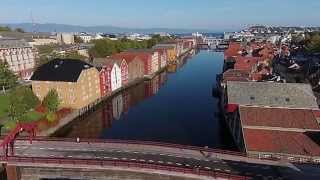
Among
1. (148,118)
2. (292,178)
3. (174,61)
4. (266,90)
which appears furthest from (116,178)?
(174,61)

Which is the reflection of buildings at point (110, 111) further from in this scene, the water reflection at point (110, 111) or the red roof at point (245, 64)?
the red roof at point (245, 64)

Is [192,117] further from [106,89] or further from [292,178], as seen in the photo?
[292,178]

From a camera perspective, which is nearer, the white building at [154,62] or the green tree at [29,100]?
the green tree at [29,100]

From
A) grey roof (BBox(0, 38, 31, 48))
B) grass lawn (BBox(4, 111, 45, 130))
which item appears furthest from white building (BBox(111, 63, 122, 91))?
grey roof (BBox(0, 38, 31, 48))

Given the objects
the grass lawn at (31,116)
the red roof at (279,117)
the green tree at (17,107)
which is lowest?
the grass lawn at (31,116)

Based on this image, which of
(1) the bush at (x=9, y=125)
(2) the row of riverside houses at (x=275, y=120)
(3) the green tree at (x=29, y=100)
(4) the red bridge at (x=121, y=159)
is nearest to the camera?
(4) the red bridge at (x=121, y=159)

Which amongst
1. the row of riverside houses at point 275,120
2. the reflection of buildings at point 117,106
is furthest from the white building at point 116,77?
the row of riverside houses at point 275,120
